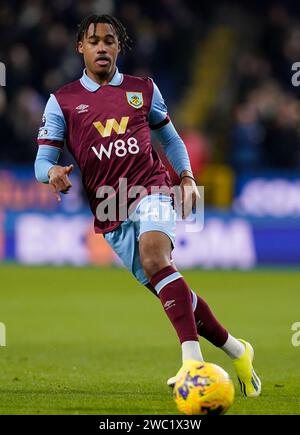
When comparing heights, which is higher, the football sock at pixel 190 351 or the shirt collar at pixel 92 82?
the shirt collar at pixel 92 82

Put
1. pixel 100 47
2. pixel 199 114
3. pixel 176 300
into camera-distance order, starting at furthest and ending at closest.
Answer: pixel 199 114 < pixel 100 47 < pixel 176 300

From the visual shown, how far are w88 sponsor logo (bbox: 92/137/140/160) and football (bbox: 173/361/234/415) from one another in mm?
1498

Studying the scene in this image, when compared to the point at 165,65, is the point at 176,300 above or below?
below

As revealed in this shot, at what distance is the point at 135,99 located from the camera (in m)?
6.76

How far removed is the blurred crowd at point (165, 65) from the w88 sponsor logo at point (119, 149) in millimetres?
12264

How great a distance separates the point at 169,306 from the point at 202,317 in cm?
68

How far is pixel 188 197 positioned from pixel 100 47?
3.59 feet

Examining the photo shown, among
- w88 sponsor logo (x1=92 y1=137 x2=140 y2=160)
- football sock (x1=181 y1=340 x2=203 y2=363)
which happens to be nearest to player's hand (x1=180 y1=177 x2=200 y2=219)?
w88 sponsor logo (x1=92 y1=137 x2=140 y2=160)

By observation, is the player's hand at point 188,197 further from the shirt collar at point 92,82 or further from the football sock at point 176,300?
the shirt collar at point 92,82

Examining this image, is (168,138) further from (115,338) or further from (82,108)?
(115,338)

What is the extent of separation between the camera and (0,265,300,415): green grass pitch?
6395 mm

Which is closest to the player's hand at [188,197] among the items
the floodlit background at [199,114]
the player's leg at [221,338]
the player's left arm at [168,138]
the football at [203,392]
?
the player's left arm at [168,138]

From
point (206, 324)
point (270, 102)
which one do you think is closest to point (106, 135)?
point (206, 324)

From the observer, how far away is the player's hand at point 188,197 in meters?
6.42
